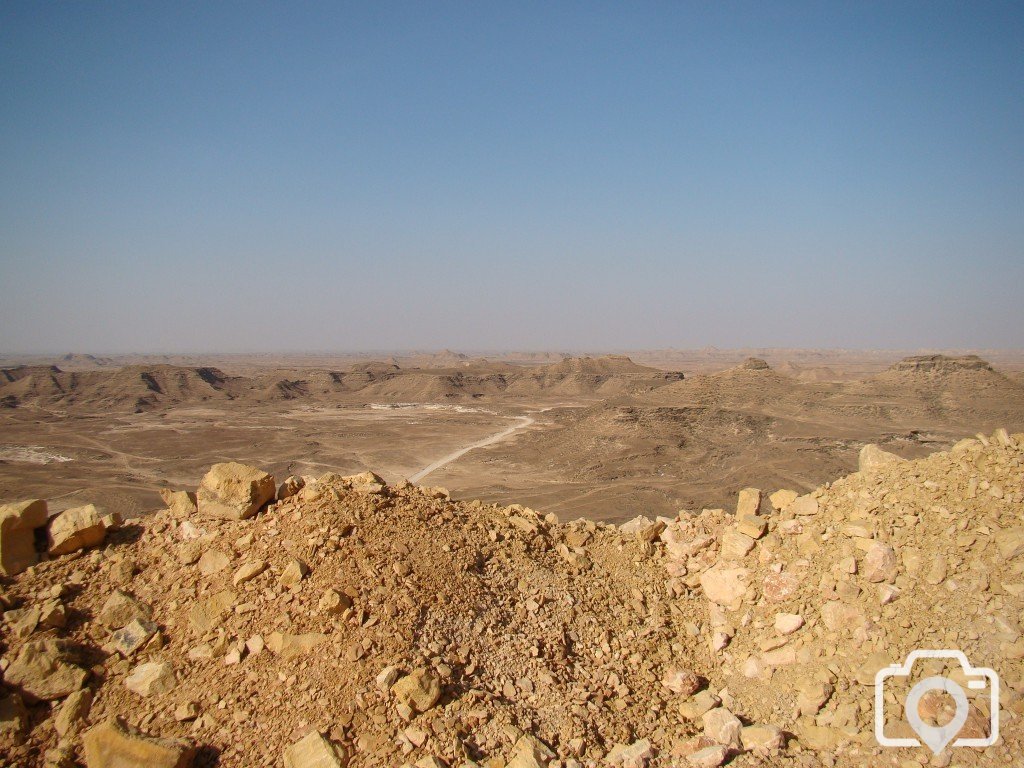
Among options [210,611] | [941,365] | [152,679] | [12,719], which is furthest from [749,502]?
[941,365]

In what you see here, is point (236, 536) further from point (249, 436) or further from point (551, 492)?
point (249, 436)

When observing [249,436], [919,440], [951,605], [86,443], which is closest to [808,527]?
[951,605]

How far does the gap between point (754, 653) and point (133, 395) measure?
74.8 metres

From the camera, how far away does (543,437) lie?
41281 mm

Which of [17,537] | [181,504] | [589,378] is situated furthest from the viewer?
[589,378]

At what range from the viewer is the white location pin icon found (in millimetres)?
4242

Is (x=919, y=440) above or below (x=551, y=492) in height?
above

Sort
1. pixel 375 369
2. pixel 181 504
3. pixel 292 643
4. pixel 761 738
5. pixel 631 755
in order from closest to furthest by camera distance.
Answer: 1. pixel 631 755
2. pixel 761 738
3. pixel 292 643
4. pixel 181 504
5. pixel 375 369

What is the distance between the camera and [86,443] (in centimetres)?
4188

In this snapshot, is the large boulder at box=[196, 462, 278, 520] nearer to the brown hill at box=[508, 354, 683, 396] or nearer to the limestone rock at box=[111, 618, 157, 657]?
the limestone rock at box=[111, 618, 157, 657]

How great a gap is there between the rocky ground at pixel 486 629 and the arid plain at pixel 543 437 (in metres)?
17.9

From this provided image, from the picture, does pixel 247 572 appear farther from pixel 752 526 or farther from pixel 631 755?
pixel 752 526

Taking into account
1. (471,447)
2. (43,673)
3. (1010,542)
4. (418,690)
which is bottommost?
(471,447)

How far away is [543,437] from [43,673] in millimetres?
37230
